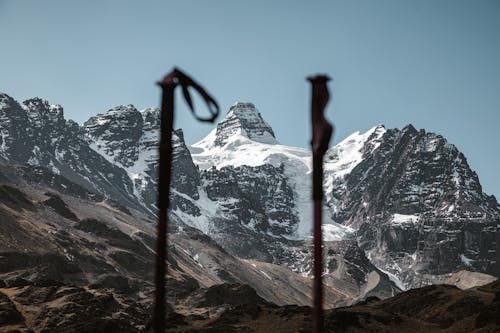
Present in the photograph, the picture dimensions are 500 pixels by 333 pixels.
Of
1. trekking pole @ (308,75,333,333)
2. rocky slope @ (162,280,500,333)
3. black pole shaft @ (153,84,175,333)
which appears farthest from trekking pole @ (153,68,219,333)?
rocky slope @ (162,280,500,333)

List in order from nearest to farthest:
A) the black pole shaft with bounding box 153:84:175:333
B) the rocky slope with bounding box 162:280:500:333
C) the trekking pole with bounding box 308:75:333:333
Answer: the trekking pole with bounding box 308:75:333:333 < the black pole shaft with bounding box 153:84:175:333 < the rocky slope with bounding box 162:280:500:333

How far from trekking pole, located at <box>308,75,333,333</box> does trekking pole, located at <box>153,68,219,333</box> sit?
153cm

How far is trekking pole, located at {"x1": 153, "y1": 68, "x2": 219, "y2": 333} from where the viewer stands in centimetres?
871

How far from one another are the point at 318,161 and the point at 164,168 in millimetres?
2021

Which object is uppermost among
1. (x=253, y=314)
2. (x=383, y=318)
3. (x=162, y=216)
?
(x=162, y=216)

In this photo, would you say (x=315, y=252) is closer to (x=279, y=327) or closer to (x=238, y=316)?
(x=279, y=327)

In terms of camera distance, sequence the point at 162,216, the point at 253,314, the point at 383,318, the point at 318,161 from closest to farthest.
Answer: the point at 318,161 < the point at 162,216 < the point at 383,318 < the point at 253,314

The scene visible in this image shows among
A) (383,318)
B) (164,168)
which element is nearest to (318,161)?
(164,168)

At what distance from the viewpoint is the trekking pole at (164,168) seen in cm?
871

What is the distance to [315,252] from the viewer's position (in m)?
8.41

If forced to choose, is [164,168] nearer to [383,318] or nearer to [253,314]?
[383,318]

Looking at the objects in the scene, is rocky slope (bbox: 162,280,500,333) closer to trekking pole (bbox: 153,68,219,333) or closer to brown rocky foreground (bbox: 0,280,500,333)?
brown rocky foreground (bbox: 0,280,500,333)

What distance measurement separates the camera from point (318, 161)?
8.62 metres

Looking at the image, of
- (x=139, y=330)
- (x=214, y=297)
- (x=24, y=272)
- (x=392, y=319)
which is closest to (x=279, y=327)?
(x=392, y=319)
